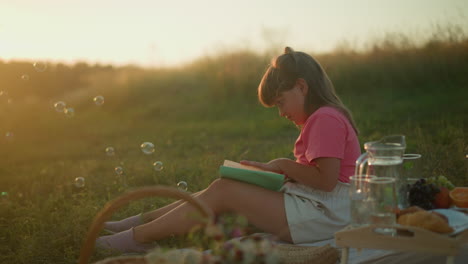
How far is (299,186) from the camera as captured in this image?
2.99 metres

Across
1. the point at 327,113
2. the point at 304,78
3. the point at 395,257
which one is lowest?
the point at 395,257

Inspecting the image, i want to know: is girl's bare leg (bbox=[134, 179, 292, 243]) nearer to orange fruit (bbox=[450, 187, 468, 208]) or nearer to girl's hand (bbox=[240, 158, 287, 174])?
girl's hand (bbox=[240, 158, 287, 174])

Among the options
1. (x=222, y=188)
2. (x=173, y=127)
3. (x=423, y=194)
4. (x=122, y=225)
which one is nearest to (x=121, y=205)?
(x=222, y=188)

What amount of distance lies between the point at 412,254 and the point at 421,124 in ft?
14.0

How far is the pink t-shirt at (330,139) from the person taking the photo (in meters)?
2.85

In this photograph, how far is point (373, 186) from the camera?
7.23 feet

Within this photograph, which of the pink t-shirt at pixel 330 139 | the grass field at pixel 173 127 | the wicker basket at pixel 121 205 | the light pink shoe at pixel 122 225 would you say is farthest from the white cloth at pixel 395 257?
the light pink shoe at pixel 122 225

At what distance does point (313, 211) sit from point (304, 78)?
0.74 m

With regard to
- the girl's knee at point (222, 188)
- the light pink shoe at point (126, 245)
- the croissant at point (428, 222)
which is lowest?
the light pink shoe at point (126, 245)

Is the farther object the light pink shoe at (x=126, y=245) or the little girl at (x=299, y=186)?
the light pink shoe at (x=126, y=245)

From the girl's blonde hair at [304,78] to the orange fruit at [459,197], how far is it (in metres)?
0.70

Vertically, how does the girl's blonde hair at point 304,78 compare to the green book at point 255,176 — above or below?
above

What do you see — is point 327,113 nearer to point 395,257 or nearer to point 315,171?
point 315,171

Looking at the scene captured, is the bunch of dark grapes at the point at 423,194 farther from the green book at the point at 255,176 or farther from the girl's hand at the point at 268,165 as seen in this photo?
the girl's hand at the point at 268,165
